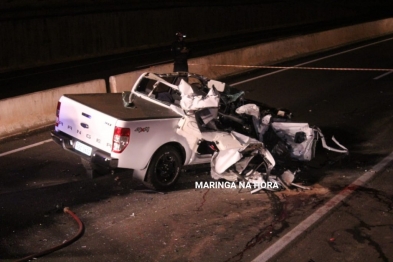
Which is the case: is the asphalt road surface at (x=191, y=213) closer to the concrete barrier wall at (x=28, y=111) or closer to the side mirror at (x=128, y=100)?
the concrete barrier wall at (x=28, y=111)

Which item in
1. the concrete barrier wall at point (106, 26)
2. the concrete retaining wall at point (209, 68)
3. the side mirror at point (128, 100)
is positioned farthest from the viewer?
the concrete barrier wall at point (106, 26)

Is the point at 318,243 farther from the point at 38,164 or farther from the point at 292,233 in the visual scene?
the point at 38,164

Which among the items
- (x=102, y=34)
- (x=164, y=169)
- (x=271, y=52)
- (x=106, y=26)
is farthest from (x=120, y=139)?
(x=106, y=26)

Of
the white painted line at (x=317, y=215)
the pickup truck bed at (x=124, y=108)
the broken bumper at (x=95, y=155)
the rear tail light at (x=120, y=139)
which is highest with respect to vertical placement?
the pickup truck bed at (x=124, y=108)

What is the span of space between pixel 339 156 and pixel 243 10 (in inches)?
1031

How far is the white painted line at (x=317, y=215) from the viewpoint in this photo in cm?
630

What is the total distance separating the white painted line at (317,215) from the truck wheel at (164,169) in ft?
6.65

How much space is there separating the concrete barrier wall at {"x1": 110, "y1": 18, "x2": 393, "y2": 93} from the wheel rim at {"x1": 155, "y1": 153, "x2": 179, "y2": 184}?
5.68m

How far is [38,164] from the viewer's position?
9.12 m

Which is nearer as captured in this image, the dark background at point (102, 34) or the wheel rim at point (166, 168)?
the wheel rim at point (166, 168)

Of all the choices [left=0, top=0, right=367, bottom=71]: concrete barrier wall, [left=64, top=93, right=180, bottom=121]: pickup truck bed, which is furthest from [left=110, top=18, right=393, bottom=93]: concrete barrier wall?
[left=0, top=0, right=367, bottom=71]: concrete barrier wall

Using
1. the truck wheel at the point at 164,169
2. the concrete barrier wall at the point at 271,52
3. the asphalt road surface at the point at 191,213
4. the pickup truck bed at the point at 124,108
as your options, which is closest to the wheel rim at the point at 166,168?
the truck wheel at the point at 164,169

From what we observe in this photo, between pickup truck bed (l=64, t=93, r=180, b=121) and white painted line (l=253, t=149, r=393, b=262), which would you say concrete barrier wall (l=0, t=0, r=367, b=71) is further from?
white painted line (l=253, t=149, r=393, b=262)

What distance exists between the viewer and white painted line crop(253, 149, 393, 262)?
20.7 ft
